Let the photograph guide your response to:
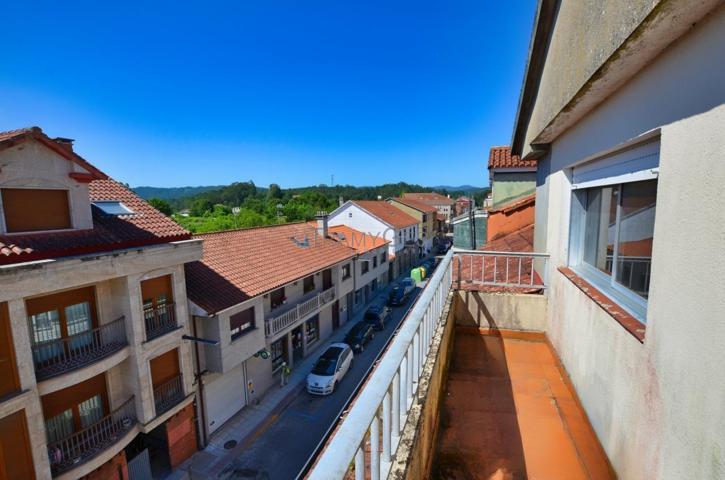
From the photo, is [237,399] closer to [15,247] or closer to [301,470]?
[301,470]

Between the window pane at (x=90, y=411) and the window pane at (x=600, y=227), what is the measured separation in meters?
11.7

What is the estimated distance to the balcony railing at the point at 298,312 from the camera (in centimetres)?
1484

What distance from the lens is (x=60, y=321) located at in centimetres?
834

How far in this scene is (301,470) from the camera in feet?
36.3

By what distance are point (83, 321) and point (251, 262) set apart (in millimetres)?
6796

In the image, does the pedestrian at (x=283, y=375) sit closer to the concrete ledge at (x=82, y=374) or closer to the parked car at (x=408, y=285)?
the concrete ledge at (x=82, y=374)

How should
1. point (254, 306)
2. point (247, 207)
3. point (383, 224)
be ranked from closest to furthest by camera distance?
point (254, 306) < point (383, 224) < point (247, 207)

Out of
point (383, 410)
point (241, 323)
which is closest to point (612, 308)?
point (383, 410)

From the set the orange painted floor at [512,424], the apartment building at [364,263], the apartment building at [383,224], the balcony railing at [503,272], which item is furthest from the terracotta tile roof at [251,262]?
the apartment building at [383,224]

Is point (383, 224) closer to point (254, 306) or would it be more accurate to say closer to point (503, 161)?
point (503, 161)

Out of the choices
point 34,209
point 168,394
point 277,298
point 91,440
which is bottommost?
point 91,440

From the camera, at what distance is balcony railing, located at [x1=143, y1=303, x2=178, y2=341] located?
397 inches

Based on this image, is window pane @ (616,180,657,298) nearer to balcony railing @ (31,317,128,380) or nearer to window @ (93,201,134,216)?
balcony railing @ (31,317,128,380)

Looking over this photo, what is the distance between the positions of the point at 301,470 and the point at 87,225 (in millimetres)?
9474
